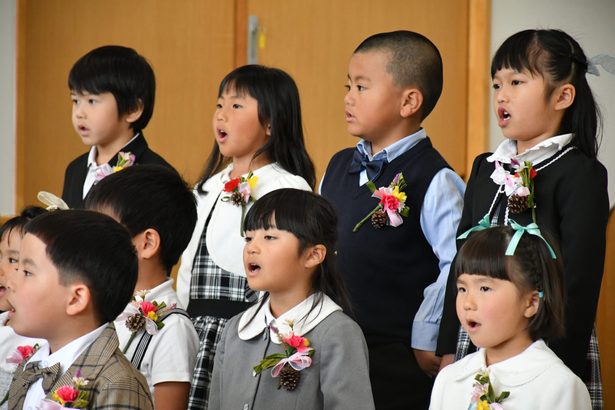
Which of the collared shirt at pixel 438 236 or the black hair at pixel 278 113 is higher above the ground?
the black hair at pixel 278 113

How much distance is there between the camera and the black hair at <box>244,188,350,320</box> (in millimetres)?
2760

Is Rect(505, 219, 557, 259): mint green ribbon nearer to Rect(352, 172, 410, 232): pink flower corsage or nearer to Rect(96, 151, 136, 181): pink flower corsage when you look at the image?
Rect(352, 172, 410, 232): pink flower corsage

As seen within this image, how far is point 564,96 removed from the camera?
2936 millimetres

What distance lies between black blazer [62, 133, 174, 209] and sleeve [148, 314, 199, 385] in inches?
45.0

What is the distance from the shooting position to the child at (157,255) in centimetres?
274

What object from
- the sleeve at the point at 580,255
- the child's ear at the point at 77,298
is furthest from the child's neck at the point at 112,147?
the sleeve at the point at 580,255

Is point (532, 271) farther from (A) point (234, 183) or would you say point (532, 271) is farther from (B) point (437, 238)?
(A) point (234, 183)

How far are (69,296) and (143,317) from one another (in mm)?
490

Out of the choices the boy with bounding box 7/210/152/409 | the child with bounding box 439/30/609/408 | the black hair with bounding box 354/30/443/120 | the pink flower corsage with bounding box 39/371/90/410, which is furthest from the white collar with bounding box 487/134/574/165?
the pink flower corsage with bounding box 39/371/90/410

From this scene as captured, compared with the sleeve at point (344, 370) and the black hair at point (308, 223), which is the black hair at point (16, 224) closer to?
the black hair at point (308, 223)

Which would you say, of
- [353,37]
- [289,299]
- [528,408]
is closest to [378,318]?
[289,299]

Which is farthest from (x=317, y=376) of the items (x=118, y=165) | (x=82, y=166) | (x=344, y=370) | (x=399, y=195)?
(x=82, y=166)

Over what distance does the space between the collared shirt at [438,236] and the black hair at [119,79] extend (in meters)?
1.33

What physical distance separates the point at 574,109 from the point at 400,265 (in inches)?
27.5
